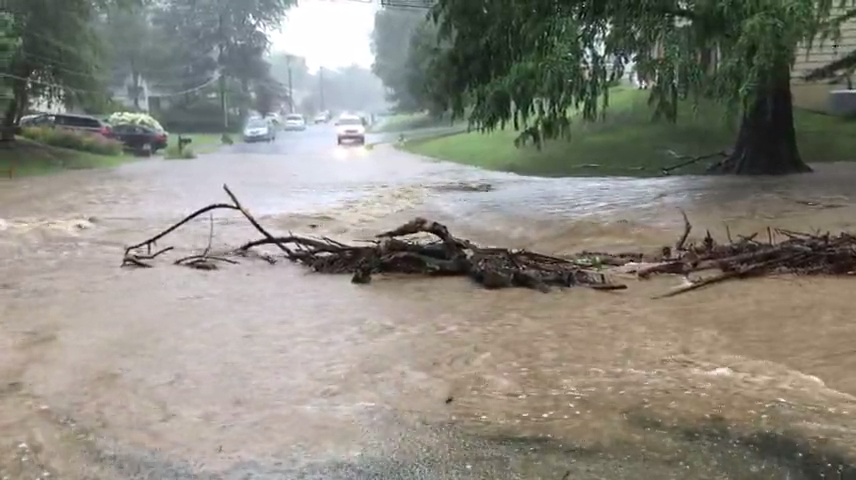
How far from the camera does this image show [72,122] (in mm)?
40281

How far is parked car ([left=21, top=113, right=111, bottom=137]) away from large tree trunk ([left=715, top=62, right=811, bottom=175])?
2741cm

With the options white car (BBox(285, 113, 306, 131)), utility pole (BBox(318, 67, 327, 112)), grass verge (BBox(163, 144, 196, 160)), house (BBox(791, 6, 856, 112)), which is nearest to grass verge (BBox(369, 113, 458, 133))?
white car (BBox(285, 113, 306, 131))

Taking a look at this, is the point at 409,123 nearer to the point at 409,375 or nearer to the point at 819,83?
the point at 819,83

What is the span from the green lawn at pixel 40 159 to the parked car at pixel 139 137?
18.1ft

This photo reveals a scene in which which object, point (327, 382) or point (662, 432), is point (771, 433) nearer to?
point (662, 432)

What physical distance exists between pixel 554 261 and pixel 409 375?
438cm

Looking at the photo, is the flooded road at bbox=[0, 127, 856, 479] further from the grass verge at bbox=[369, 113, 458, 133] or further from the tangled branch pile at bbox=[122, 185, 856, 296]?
the grass verge at bbox=[369, 113, 458, 133]

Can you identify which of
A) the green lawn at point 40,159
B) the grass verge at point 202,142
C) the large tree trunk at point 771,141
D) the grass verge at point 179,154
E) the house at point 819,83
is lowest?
the grass verge at point 202,142

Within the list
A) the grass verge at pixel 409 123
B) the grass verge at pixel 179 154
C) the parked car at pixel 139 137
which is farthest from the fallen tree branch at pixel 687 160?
the grass verge at pixel 409 123

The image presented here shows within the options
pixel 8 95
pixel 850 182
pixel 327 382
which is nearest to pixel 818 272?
pixel 327 382

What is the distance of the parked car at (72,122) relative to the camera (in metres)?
39.3

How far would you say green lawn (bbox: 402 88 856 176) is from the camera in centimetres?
2481

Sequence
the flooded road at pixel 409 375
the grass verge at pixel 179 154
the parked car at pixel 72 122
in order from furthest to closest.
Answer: the parked car at pixel 72 122
the grass verge at pixel 179 154
the flooded road at pixel 409 375

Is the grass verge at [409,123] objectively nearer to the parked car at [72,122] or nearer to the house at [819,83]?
the parked car at [72,122]
